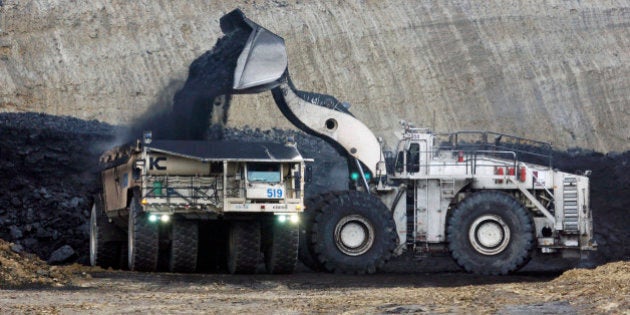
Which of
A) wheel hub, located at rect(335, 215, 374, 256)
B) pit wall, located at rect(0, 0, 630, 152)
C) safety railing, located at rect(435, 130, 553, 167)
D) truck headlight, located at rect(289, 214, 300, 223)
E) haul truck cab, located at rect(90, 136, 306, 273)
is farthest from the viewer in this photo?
pit wall, located at rect(0, 0, 630, 152)

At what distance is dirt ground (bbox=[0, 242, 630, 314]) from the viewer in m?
18.0

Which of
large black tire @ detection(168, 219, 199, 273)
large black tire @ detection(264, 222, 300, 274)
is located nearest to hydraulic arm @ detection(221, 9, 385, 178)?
large black tire @ detection(264, 222, 300, 274)

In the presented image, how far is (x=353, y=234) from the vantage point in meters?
28.4

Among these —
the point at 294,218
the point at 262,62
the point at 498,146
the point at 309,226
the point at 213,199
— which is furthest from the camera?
the point at 498,146

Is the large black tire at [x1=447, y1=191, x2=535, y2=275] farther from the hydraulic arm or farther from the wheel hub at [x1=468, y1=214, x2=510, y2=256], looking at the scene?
the hydraulic arm

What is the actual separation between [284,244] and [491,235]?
4.94 meters

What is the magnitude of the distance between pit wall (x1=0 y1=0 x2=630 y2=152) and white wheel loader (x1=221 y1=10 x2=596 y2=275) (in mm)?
13785

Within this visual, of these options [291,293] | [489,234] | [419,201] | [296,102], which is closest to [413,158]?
[419,201]

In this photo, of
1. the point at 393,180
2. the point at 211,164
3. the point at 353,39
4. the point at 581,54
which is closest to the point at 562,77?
the point at 581,54

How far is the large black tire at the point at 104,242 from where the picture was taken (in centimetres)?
2983

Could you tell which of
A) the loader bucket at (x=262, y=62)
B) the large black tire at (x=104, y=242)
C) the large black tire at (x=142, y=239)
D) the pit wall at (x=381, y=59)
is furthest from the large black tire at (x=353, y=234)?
the pit wall at (x=381, y=59)

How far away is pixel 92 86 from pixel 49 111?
8.32 ft

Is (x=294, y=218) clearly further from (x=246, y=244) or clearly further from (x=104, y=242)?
(x=104, y=242)

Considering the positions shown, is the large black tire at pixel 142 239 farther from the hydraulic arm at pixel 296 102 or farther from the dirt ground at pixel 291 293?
the hydraulic arm at pixel 296 102
